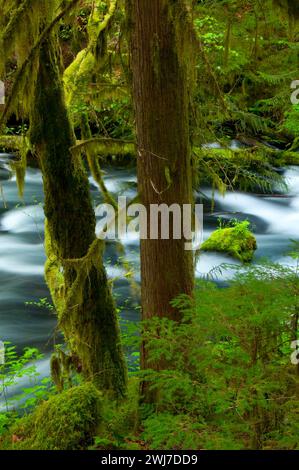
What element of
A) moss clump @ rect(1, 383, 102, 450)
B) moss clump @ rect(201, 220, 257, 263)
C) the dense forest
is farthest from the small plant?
moss clump @ rect(201, 220, 257, 263)

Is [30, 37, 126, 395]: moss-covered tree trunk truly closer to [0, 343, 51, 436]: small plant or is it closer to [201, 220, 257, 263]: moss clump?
[0, 343, 51, 436]: small plant

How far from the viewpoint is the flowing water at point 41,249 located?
29.6 feet

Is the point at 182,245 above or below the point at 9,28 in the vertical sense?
below

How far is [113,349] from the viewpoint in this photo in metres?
5.78

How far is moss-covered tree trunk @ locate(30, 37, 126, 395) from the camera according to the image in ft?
17.4

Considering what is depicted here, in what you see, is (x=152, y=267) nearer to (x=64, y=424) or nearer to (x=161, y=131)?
(x=161, y=131)

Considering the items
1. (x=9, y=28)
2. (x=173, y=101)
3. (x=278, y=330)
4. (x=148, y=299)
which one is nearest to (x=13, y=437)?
(x=148, y=299)

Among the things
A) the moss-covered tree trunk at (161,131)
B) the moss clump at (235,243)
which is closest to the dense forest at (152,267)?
the moss-covered tree trunk at (161,131)

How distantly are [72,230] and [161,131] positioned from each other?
1740 mm

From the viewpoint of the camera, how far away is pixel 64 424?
12.8 feet

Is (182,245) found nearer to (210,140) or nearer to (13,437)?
(210,140)

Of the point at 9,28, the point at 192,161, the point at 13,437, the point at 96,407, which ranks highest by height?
the point at 9,28

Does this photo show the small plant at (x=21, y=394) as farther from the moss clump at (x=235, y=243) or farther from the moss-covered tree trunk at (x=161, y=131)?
the moss clump at (x=235, y=243)

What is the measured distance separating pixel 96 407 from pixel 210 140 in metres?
2.51
